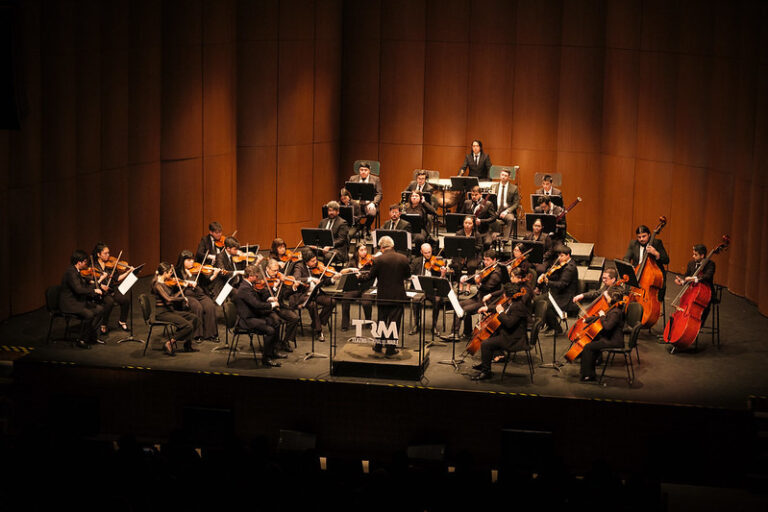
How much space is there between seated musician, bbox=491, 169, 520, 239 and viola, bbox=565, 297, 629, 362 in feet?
13.9

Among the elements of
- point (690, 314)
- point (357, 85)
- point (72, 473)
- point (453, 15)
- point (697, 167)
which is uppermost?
point (453, 15)

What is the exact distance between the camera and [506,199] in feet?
53.7

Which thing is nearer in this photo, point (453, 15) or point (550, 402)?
point (550, 402)

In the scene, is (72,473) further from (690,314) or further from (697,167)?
(697,167)

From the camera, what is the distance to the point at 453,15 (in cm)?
1872

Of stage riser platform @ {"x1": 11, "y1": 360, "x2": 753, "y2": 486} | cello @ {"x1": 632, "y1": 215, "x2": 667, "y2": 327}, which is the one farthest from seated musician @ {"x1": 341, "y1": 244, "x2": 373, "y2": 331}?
cello @ {"x1": 632, "y1": 215, "x2": 667, "y2": 327}

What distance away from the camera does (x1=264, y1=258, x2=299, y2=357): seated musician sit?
12500 millimetres

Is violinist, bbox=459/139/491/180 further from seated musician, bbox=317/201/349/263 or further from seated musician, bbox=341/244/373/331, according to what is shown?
seated musician, bbox=341/244/373/331

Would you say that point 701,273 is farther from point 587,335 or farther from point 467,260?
point 467,260


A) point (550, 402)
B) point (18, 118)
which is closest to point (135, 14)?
point (18, 118)

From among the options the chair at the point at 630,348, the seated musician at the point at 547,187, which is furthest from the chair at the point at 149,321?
the seated musician at the point at 547,187

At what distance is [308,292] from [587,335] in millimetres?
3410

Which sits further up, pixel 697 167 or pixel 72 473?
pixel 697 167

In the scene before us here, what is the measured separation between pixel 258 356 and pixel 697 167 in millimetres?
7628
